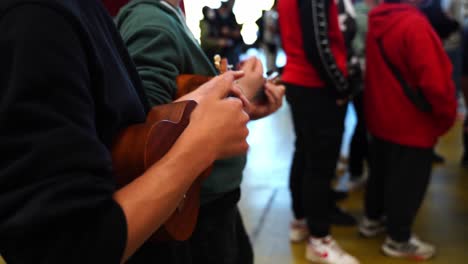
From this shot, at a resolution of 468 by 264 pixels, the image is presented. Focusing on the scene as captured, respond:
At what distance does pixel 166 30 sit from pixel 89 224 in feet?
1.81

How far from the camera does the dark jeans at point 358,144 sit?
10.5 ft

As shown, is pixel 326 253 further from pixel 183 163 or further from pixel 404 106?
pixel 183 163

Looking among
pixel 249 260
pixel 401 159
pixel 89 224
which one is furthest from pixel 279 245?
pixel 89 224

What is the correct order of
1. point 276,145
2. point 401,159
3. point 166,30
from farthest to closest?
point 276,145 < point 401,159 < point 166,30

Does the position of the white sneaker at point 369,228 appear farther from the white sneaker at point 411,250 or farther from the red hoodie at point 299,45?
the red hoodie at point 299,45

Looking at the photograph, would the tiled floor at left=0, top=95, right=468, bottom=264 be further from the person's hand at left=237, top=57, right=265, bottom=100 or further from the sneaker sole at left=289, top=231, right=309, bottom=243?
the person's hand at left=237, top=57, right=265, bottom=100

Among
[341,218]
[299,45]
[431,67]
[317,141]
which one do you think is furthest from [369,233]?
[299,45]

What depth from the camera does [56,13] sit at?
1.85ft

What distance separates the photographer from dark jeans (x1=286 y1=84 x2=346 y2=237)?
234 centimetres

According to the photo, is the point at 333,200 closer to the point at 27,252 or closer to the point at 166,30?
the point at 166,30

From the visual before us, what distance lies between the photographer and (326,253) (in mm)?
2395

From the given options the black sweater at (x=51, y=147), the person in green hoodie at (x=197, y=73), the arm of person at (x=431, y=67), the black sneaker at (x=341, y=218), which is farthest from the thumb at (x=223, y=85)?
the black sneaker at (x=341, y=218)

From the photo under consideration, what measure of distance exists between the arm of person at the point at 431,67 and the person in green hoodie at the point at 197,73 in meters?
1.12

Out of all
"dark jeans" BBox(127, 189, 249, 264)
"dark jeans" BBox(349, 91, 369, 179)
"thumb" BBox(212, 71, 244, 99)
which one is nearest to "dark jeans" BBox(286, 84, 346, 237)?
"dark jeans" BBox(349, 91, 369, 179)
